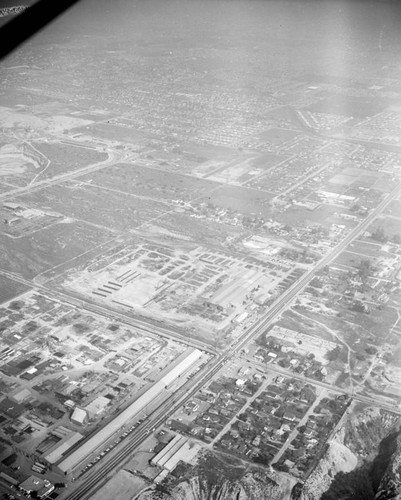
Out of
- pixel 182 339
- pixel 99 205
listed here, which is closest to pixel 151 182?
pixel 99 205

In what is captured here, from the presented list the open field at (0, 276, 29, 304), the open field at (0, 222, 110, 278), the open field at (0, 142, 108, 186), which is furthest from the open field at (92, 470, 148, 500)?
the open field at (0, 142, 108, 186)

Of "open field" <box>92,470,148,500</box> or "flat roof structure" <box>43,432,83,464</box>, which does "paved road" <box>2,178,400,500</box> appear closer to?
"open field" <box>92,470,148,500</box>

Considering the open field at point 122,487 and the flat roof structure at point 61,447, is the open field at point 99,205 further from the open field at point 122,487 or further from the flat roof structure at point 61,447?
the open field at point 122,487

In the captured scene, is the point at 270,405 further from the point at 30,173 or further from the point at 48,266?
the point at 30,173

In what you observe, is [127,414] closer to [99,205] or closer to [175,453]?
[175,453]

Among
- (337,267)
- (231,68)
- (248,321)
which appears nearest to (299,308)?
(248,321)

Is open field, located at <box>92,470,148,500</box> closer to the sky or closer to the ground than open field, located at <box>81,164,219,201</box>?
closer to the sky

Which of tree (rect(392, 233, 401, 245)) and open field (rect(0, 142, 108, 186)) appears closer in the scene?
tree (rect(392, 233, 401, 245))

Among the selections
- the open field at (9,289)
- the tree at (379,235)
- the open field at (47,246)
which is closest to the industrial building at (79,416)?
the open field at (9,289)
